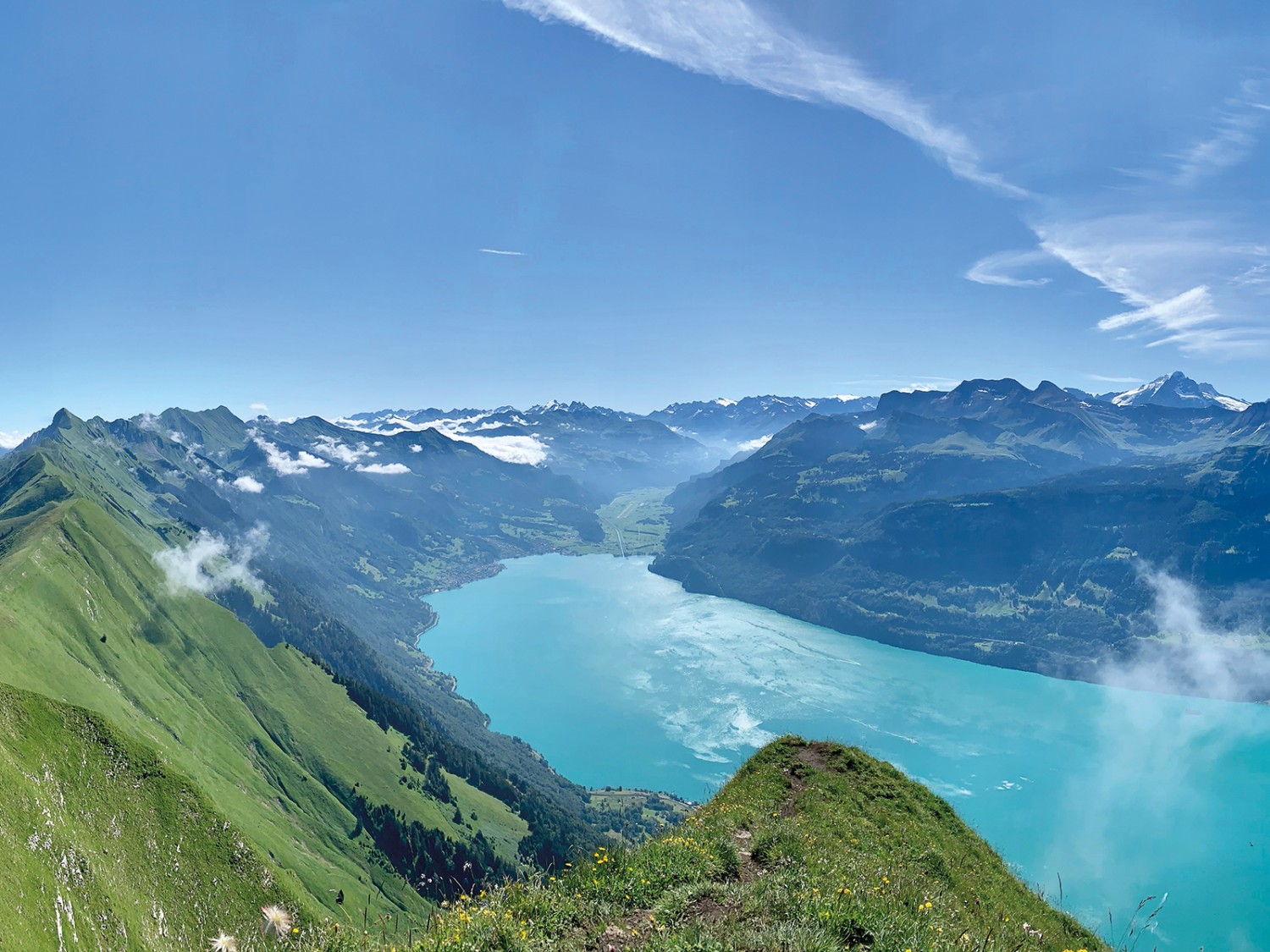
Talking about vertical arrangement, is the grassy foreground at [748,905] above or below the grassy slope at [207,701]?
above

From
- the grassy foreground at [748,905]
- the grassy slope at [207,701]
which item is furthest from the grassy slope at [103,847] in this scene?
the grassy foreground at [748,905]

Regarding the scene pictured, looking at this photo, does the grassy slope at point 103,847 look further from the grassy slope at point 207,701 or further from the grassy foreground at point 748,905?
the grassy foreground at point 748,905

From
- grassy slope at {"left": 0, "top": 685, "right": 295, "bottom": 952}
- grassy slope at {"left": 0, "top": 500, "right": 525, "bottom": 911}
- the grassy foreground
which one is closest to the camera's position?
the grassy foreground

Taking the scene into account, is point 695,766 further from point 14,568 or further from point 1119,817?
point 14,568

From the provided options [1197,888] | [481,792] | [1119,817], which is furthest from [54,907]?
[1119,817]

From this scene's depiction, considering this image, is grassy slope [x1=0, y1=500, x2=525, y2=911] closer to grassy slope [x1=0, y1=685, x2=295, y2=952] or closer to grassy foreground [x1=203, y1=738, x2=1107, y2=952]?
grassy slope [x1=0, y1=685, x2=295, y2=952]

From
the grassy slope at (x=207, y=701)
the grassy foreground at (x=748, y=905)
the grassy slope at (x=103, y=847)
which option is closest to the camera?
the grassy foreground at (x=748, y=905)

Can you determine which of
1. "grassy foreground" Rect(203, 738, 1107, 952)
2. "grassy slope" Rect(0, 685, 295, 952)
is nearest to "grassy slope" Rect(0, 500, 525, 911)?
"grassy slope" Rect(0, 685, 295, 952)
